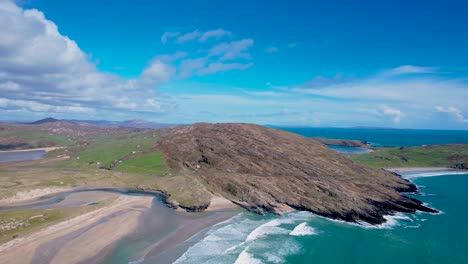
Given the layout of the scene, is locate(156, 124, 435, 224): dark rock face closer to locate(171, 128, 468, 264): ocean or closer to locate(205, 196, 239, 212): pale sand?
locate(205, 196, 239, 212): pale sand

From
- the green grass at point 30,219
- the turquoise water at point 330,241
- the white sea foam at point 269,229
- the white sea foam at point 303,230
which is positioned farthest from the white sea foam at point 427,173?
the green grass at point 30,219

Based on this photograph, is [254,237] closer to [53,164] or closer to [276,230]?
[276,230]

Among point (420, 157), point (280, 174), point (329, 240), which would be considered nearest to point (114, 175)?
point (280, 174)

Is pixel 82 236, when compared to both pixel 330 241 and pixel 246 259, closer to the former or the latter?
pixel 246 259

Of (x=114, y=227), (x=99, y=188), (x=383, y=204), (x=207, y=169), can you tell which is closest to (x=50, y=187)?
(x=99, y=188)

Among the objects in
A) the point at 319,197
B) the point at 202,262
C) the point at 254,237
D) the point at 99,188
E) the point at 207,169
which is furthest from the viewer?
the point at 207,169

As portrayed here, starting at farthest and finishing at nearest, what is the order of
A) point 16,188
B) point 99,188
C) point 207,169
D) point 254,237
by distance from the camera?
point 207,169, point 99,188, point 16,188, point 254,237

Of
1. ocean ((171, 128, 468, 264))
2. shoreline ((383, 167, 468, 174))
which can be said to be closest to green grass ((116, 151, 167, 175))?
ocean ((171, 128, 468, 264))
